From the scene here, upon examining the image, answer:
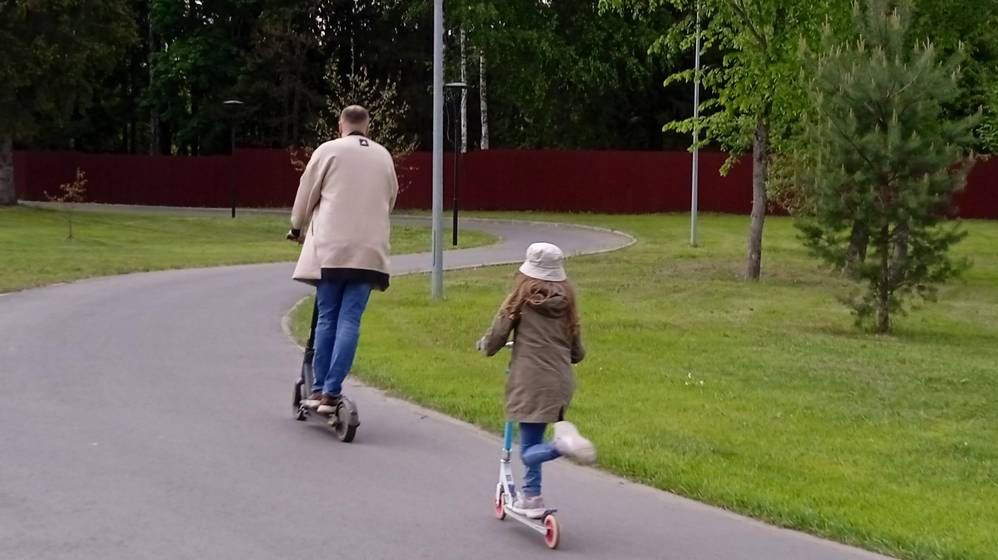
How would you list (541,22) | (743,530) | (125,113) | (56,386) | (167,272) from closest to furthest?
1. (743,530)
2. (56,386)
3. (167,272)
4. (541,22)
5. (125,113)

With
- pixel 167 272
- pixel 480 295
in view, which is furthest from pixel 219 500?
pixel 167 272

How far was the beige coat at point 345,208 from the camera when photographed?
8570 mm

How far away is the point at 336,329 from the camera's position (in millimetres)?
8727

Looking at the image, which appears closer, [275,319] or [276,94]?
[275,319]

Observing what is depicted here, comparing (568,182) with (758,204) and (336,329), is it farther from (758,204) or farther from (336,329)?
(336,329)

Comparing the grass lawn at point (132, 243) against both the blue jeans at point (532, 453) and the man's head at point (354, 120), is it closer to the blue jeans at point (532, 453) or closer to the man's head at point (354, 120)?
the man's head at point (354, 120)

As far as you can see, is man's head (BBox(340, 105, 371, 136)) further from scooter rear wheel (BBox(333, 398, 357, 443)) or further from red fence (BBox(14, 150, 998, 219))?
red fence (BBox(14, 150, 998, 219))

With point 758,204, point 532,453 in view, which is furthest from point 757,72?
point 532,453

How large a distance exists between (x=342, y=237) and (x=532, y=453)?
102 inches

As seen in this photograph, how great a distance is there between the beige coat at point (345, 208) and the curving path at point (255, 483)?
3.88ft

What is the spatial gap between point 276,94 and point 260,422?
151ft

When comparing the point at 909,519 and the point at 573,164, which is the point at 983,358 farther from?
the point at 573,164

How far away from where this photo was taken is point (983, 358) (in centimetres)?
1425

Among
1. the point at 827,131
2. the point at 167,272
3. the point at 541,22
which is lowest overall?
the point at 167,272
